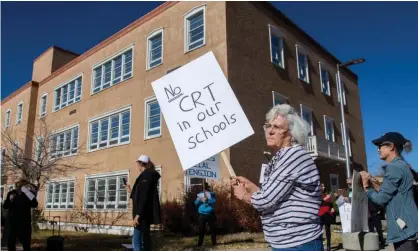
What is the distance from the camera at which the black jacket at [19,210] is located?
8109 mm

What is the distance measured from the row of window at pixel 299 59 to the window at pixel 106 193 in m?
10.4

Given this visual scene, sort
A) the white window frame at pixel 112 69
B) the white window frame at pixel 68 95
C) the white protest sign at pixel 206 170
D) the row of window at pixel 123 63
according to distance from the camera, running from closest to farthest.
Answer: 1. the white protest sign at pixel 206 170
2. the row of window at pixel 123 63
3. the white window frame at pixel 112 69
4. the white window frame at pixel 68 95

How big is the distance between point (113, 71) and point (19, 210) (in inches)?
623

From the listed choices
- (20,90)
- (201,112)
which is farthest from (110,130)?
(201,112)

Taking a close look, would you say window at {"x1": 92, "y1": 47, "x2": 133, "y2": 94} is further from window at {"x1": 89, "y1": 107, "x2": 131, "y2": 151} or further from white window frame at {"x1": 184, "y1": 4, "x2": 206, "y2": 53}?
white window frame at {"x1": 184, "y1": 4, "x2": 206, "y2": 53}

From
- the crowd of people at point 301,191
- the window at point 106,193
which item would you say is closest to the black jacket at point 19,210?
the crowd of people at point 301,191

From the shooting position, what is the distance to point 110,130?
72.4ft

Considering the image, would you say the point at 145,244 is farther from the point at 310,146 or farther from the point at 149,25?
the point at 149,25

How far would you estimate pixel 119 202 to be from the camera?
19.8 metres

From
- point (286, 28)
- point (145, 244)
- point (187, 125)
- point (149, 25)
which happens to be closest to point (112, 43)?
point (149, 25)

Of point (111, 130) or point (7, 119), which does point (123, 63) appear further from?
point (7, 119)

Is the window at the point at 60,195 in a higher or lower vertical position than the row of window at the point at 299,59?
lower

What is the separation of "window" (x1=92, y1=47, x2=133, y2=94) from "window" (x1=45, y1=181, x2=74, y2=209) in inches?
263

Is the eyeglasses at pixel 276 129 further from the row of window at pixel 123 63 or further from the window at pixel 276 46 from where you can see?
the window at pixel 276 46
